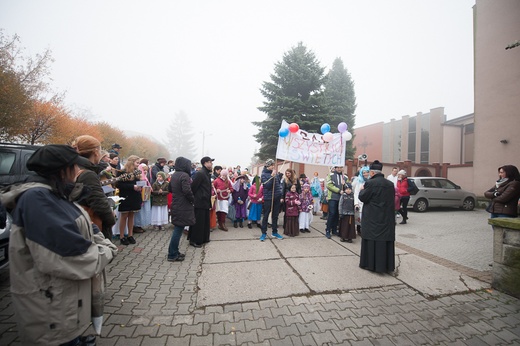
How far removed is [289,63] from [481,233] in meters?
18.7

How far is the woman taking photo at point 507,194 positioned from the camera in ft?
15.0

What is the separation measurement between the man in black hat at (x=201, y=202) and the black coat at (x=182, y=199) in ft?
2.17

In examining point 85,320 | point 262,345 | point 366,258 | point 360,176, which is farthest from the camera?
point 360,176

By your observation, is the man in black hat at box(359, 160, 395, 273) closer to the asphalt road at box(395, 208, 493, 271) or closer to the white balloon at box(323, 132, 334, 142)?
the asphalt road at box(395, 208, 493, 271)

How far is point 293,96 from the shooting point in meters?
20.5

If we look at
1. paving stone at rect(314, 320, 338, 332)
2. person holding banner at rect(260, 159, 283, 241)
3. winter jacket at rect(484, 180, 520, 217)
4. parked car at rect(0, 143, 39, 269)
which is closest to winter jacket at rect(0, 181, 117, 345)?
paving stone at rect(314, 320, 338, 332)

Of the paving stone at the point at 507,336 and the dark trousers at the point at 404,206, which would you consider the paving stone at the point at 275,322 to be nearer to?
the paving stone at the point at 507,336

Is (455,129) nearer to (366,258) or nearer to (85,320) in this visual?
(366,258)

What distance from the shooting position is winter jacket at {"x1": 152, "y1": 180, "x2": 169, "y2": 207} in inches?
260

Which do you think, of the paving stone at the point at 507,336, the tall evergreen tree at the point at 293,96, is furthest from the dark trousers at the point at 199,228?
the tall evergreen tree at the point at 293,96

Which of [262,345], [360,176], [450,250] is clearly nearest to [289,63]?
[360,176]

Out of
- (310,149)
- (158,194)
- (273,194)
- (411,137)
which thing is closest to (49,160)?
(273,194)

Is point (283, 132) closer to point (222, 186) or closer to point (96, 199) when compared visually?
point (222, 186)

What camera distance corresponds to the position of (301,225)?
6902 millimetres
